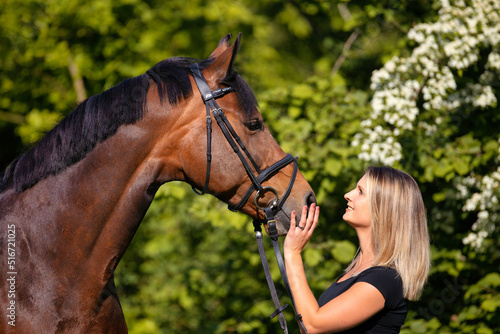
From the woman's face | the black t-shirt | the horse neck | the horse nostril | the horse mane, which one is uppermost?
the horse mane

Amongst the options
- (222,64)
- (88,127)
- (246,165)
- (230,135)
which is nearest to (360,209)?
(246,165)

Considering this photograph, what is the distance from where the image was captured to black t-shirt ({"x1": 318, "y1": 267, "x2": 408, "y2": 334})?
184 centimetres

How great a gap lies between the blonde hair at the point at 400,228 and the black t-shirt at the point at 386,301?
0.05 metres

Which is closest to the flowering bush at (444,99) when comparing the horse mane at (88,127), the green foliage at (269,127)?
the green foliage at (269,127)

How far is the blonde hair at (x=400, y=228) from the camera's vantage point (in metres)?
1.96

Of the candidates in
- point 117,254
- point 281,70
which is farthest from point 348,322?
point 281,70

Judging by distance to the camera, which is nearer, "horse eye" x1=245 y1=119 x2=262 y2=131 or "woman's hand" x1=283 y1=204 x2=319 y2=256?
"woman's hand" x1=283 y1=204 x2=319 y2=256

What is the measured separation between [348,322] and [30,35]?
6.02m

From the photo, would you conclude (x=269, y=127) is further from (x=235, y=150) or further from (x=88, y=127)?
(x=88, y=127)

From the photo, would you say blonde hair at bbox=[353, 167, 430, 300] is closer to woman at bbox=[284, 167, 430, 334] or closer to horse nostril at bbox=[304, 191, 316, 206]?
woman at bbox=[284, 167, 430, 334]

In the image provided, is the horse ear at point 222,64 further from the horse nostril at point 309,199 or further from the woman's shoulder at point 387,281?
the woman's shoulder at point 387,281

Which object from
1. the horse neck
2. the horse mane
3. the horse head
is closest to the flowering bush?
the horse head

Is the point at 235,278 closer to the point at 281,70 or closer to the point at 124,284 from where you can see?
the point at 124,284

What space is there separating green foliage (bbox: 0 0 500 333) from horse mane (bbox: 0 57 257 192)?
328 mm
